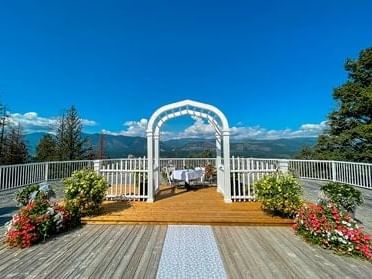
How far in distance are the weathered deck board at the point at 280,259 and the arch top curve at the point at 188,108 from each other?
2.97 meters

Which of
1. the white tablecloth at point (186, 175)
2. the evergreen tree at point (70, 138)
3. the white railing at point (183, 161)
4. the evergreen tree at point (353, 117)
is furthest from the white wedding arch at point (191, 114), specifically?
the evergreen tree at point (70, 138)

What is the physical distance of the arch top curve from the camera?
6227 mm

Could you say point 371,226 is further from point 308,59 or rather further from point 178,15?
point 308,59

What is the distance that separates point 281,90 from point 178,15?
17.1 metres

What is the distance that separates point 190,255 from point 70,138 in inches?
685

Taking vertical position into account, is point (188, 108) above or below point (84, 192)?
above

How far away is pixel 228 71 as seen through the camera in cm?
2167

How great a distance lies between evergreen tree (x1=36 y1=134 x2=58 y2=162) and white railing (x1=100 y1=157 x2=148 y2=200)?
13.8 m

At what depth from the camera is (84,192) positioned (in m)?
4.91

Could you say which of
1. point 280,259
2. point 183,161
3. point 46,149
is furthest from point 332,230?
point 46,149

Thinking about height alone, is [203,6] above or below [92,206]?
above

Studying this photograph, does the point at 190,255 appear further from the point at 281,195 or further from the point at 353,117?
the point at 353,117

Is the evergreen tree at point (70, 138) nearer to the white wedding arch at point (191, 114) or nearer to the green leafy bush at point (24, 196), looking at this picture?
the white wedding arch at point (191, 114)

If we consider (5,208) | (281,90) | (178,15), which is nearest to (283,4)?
(178,15)
